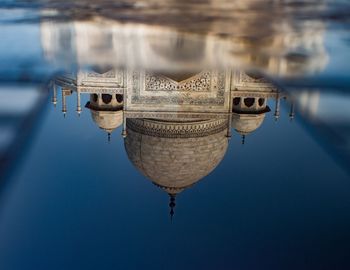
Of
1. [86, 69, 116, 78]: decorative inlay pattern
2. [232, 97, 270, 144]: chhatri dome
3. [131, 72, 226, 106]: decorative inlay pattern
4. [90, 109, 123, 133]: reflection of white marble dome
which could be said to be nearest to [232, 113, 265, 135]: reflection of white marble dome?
[232, 97, 270, 144]: chhatri dome

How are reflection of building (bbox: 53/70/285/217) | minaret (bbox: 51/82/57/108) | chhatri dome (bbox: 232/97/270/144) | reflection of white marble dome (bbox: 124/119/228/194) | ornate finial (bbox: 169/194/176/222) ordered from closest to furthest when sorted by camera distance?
ornate finial (bbox: 169/194/176/222)
chhatri dome (bbox: 232/97/270/144)
minaret (bbox: 51/82/57/108)
reflection of building (bbox: 53/70/285/217)
reflection of white marble dome (bbox: 124/119/228/194)

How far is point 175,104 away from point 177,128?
0.26 m

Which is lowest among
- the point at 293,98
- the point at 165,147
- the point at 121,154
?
the point at 165,147

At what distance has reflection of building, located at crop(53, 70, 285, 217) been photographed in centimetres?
267

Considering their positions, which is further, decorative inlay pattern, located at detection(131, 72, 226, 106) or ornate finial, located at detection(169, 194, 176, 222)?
decorative inlay pattern, located at detection(131, 72, 226, 106)

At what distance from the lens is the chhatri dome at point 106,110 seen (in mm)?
2254

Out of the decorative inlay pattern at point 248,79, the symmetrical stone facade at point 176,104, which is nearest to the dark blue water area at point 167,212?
the symmetrical stone facade at point 176,104

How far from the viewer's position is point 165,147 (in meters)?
3.32

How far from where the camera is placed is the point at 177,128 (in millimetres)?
2982

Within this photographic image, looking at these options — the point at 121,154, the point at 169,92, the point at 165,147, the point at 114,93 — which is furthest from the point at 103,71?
the point at 121,154

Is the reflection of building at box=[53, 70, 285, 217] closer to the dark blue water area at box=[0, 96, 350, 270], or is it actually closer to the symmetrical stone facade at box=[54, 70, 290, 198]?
the symmetrical stone facade at box=[54, 70, 290, 198]

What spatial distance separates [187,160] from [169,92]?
438 millimetres

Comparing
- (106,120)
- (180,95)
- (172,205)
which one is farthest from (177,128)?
(172,205)

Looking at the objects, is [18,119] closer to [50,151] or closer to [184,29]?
[50,151]
